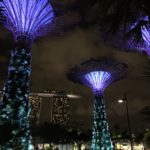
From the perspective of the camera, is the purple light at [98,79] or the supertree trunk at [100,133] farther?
the purple light at [98,79]

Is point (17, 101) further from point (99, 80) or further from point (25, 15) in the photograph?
point (99, 80)

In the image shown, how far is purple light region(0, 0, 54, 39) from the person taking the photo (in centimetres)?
1550

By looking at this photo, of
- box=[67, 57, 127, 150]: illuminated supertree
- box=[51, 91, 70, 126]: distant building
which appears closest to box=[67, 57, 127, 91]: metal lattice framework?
box=[67, 57, 127, 150]: illuminated supertree

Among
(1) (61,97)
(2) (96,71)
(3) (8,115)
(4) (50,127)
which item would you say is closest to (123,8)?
(3) (8,115)

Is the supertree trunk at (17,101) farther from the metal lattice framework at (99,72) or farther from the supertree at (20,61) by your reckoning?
the metal lattice framework at (99,72)

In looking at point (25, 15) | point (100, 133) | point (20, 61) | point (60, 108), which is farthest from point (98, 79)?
point (60, 108)

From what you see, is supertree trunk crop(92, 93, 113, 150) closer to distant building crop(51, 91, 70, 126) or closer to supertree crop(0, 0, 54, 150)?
supertree crop(0, 0, 54, 150)

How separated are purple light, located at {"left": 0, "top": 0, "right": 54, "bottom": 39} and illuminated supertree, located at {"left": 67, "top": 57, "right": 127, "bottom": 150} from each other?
13205mm

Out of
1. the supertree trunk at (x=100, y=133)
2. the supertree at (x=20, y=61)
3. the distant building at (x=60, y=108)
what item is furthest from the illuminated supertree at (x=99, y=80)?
the distant building at (x=60, y=108)

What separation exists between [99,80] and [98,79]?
0.58ft

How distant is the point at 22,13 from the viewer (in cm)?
1554

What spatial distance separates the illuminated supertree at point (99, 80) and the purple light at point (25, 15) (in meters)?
13.2

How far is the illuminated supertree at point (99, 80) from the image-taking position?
27.6 metres

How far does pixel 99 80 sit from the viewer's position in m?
28.4
